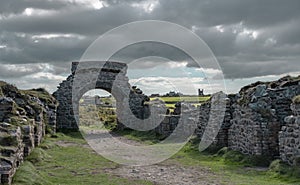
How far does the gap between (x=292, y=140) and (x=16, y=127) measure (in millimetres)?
6667

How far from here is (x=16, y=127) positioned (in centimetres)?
948

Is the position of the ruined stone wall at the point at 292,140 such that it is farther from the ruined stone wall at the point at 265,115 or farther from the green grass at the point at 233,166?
the ruined stone wall at the point at 265,115

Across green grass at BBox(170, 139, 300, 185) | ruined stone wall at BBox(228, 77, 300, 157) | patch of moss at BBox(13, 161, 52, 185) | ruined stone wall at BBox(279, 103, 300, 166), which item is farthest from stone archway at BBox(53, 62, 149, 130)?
patch of moss at BBox(13, 161, 52, 185)

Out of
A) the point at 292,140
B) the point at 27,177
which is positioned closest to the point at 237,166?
the point at 292,140

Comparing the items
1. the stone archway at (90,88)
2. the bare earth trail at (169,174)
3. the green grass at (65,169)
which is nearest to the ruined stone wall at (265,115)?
the bare earth trail at (169,174)

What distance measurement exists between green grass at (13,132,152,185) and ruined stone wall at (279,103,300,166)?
365 cm

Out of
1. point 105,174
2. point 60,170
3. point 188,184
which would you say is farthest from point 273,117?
point 60,170

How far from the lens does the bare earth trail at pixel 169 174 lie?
937 cm

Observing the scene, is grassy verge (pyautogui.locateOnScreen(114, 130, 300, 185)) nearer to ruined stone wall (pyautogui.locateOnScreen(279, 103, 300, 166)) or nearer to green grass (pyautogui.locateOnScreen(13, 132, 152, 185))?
ruined stone wall (pyautogui.locateOnScreen(279, 103, 300, 166))

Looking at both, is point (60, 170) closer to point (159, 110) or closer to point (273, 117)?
point (273, 117)

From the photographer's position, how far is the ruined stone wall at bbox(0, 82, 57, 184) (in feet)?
24.6

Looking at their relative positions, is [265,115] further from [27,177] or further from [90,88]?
[90,88]

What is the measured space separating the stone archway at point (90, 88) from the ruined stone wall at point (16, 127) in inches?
95.0

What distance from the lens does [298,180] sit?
8.90 metres
